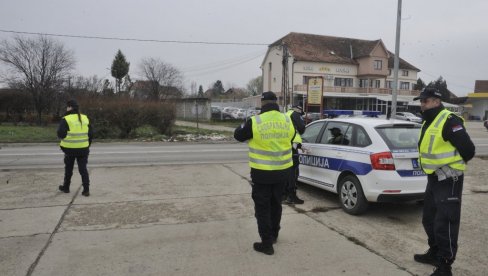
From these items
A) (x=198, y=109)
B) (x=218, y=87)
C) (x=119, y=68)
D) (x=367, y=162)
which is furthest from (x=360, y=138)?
(x=218, y=87)

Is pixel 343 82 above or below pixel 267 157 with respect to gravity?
above

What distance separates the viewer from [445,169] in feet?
12.7

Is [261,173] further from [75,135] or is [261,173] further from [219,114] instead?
[219,114]

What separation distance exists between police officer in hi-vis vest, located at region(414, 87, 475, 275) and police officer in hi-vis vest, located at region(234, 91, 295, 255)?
148cm

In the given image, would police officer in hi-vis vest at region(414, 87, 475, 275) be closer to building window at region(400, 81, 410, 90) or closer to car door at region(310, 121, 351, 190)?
car door at region(310, 121, 351, 190)

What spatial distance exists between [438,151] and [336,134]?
9.49 ft

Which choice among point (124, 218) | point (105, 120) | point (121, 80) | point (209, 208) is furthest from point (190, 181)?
point (121, 80)

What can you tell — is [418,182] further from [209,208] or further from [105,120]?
[105,120]

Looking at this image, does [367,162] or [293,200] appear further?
[293,200]

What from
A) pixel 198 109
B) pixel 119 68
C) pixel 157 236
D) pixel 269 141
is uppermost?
pixel 119 68

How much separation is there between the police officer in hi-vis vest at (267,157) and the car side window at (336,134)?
224 centimetres

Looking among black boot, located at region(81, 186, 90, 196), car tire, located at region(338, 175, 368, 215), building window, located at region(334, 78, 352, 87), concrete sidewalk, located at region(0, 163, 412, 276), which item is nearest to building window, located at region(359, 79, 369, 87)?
building window, located at region(334, 78, 352, 87)

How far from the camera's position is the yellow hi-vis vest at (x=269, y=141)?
4.43 meters

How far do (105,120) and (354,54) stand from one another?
45672 mm
